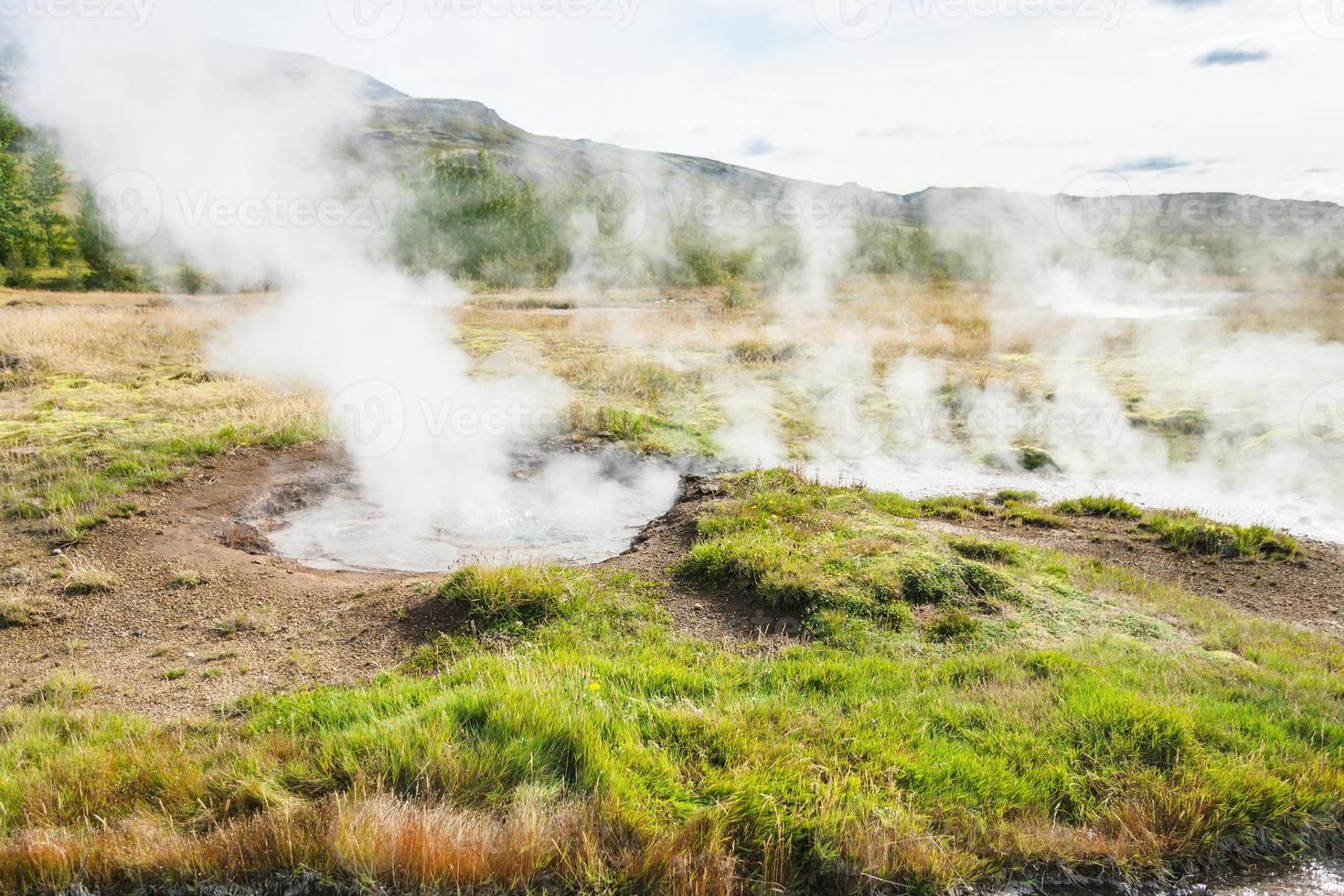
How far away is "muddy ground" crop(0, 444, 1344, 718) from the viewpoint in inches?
222

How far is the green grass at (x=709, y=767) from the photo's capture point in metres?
3.29

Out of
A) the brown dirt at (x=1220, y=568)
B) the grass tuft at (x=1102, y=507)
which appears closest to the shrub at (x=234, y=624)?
the brown dirt at (x=1220, y=568)

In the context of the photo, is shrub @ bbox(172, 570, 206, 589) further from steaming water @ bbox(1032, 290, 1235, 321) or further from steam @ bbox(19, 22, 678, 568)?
steaming water @ bbox(1032, 290, 1235, 321)

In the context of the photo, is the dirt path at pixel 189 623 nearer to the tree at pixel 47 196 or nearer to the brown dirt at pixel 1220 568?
the brown dirt at pixel 1220 568

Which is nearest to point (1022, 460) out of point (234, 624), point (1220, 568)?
point (1220, 568)

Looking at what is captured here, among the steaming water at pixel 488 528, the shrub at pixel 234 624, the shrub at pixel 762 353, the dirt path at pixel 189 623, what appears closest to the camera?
the dirt path at pixel 189 623

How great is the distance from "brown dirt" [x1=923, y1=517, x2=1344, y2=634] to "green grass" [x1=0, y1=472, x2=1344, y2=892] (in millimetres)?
1738

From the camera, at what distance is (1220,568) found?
884cm

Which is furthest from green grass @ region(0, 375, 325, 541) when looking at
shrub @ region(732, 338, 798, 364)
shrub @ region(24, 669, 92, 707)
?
shrub @ region(732, 338, 798, 364)

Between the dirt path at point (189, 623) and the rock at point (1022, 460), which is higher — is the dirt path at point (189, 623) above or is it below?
below

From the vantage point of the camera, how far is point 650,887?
320 centimetres

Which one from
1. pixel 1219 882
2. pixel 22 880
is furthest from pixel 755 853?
pixel 22 880

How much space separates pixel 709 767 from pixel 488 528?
5940 mm

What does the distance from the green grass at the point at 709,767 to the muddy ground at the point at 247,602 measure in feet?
1.69
